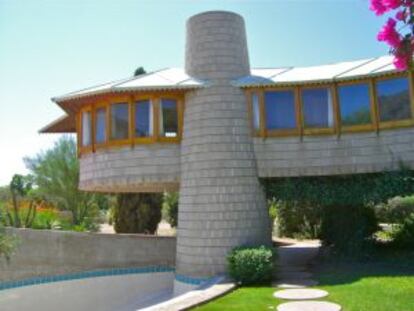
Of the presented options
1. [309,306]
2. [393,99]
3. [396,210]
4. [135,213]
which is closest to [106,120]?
[393,99]

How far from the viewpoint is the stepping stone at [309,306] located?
8.63 m

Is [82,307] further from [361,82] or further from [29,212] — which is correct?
[361,82]

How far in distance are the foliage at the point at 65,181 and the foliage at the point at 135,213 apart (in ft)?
15.1

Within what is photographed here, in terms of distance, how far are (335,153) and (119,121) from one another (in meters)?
6.52

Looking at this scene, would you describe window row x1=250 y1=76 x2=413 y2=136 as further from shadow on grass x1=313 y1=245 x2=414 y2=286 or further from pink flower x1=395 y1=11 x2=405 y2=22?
pink flower x1=395 y1=11 x2=405 y2=22

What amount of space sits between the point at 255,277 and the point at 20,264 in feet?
34.0

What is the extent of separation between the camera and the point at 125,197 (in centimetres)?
2284

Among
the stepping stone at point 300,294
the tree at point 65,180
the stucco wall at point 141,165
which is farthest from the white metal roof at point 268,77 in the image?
the tree at point 65,180

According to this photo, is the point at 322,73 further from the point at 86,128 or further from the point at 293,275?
the point at 86,128

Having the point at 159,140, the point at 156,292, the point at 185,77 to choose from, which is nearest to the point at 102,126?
the point at 159,140

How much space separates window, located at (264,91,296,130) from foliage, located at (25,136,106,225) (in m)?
16.0

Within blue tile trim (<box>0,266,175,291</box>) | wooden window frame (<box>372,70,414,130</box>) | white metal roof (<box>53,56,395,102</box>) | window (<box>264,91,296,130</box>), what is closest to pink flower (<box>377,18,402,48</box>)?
white metal roof (<box>53,56,395,102</box>)

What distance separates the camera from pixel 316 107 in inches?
542

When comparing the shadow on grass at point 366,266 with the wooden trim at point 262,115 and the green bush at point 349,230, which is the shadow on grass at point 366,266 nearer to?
the green bush at point 349,230
